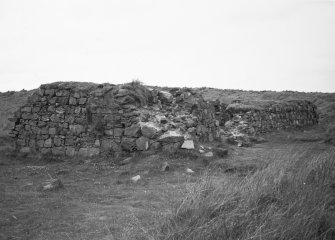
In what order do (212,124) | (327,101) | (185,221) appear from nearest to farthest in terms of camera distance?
(185,221) < (212,124) < (327,101)

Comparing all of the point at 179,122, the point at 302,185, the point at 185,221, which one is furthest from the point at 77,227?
the point at 179,122

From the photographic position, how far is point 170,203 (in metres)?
4.78

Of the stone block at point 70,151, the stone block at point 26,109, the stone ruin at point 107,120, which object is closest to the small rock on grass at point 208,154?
the stone ruin at point 107,120

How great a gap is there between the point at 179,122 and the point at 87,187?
4.24 m

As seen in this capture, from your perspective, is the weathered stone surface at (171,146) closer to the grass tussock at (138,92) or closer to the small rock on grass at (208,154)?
the small rock on grass at (208,154)

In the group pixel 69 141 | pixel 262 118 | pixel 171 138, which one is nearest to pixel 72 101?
pixel 69 141

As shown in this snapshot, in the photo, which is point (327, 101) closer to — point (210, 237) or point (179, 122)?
point (179, 122)

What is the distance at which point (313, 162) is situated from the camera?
16.7 ft

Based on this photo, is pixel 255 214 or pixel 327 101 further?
pixel 327 101

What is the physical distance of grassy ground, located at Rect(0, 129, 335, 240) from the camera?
10.5 ft

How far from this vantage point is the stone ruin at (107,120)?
28.7ft

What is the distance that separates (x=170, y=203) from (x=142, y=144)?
3913 millimetres

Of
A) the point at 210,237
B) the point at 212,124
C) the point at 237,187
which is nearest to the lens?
the point at 210,237

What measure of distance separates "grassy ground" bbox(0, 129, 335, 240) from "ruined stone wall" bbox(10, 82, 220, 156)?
109cm
